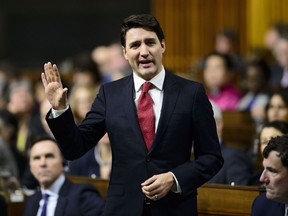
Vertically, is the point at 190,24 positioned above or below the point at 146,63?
below

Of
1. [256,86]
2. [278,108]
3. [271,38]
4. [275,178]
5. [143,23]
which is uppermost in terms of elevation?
[143,23]

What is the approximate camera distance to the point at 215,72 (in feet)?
28.8

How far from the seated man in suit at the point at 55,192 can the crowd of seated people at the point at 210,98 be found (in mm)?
597

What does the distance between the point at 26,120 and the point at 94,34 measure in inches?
189

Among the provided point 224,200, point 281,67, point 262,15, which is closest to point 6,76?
point 262,15

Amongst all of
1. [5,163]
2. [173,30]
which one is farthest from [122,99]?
[173,30]

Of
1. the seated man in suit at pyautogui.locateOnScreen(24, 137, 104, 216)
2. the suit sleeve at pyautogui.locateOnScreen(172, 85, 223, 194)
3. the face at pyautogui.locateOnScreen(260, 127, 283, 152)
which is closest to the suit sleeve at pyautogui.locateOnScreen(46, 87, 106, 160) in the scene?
the suit sleeve at pyautogui.locateOnScreen(172, 85, 223, 194)

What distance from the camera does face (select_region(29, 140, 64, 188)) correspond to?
17.4ft

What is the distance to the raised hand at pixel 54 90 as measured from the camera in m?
3.75

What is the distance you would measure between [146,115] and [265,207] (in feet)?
2.58

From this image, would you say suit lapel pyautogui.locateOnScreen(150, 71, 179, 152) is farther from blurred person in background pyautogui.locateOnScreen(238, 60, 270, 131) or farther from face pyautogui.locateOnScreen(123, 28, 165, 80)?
blurred person in background pyautogui.locateOnScreen(238, 60, 270, 131)

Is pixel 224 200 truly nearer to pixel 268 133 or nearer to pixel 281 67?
pixel 268 133

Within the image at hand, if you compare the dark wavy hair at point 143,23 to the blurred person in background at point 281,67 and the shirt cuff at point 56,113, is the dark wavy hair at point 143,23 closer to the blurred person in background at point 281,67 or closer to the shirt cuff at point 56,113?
the shirt cuff at point 56,113

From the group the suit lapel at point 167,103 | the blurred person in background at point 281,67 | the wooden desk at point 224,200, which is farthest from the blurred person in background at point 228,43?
the suit lapel at point 167,103
